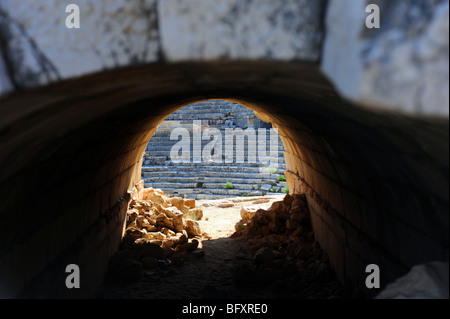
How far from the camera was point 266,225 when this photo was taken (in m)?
6.99

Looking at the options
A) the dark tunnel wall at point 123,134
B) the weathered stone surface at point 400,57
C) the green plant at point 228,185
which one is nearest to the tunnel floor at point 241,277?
the dark tunnel wall at point 123,134

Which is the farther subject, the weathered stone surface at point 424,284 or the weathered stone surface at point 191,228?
the weathered stone surface at point 191,228

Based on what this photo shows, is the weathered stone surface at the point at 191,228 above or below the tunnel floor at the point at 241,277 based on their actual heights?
above

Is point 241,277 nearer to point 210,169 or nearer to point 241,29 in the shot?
point 241,29

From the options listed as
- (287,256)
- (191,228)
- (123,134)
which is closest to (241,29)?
(123,134)

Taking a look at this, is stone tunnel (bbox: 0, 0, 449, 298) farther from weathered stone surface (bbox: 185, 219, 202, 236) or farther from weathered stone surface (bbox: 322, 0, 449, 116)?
weathered stone surface (bbox: 185, 219, 202, 236)

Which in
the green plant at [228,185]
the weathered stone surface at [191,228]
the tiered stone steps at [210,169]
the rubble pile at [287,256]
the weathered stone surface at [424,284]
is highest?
the tiered stone steps at [210,169]

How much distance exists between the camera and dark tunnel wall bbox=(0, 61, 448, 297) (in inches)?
75.5

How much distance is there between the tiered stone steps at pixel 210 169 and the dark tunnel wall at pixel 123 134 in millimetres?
9857

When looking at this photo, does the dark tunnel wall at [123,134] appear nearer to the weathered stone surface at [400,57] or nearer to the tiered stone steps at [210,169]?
the weathered stone surface at [400,57]

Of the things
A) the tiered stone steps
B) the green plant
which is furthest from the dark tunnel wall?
the green plant

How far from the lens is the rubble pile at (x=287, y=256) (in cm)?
459
